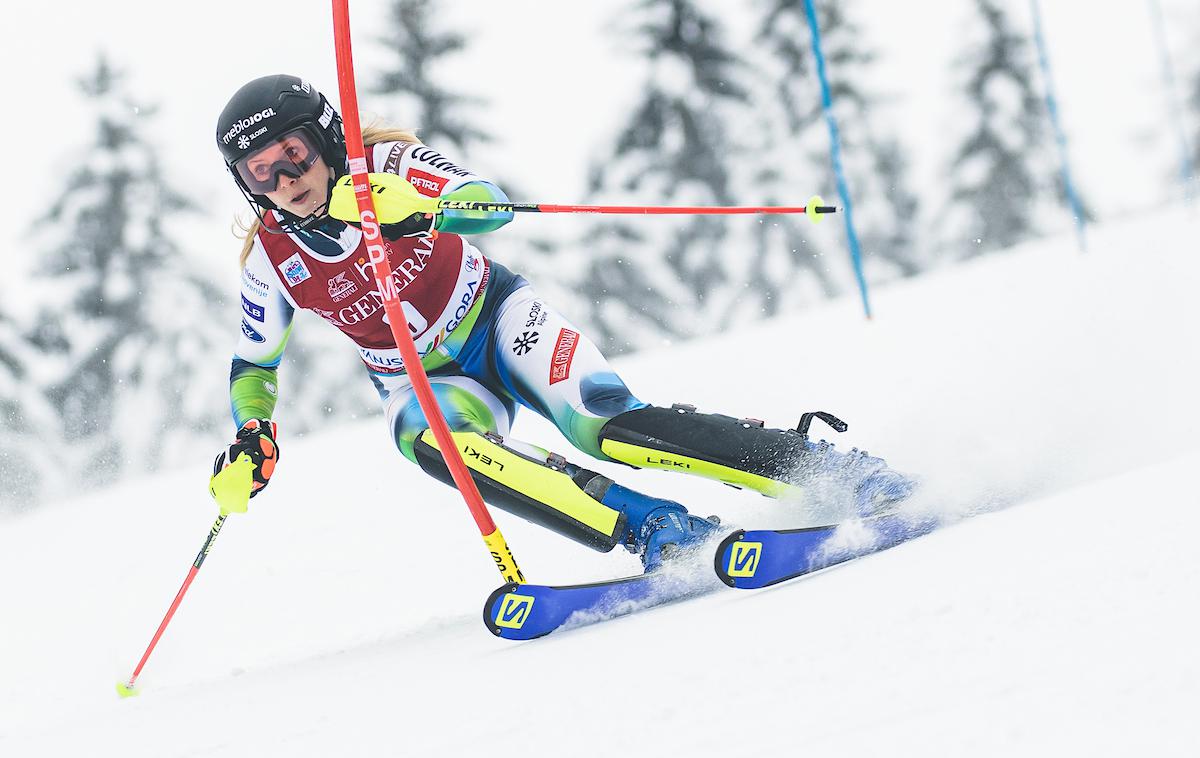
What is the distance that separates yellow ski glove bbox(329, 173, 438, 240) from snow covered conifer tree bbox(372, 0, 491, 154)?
12102mm

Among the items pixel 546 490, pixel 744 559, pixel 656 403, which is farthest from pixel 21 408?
pixel 744 559

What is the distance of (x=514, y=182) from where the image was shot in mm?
14648

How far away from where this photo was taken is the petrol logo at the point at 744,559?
243 centimetres

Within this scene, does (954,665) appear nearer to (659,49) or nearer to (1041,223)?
(659,49)

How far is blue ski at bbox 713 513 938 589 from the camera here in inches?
95.8

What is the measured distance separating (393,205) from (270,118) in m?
0.51

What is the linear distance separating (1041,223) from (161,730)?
1814 cm

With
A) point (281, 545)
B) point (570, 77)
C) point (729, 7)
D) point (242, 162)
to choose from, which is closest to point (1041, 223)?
point (729, 7)

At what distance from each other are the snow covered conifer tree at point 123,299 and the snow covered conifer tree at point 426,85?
329cm

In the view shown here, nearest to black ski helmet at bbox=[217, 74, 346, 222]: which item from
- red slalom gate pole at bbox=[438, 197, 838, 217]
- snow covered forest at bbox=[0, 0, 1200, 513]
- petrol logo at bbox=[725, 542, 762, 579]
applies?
red slalom gate pole at bbox=[438, 197, 838, 217]

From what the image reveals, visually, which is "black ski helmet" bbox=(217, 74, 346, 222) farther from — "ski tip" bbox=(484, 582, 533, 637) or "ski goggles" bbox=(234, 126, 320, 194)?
"ski tip" bbox=(484, 582, 533, 637)

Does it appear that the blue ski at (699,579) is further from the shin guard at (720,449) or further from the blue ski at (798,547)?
the shin guard at (720,449)

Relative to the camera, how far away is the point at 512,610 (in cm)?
257

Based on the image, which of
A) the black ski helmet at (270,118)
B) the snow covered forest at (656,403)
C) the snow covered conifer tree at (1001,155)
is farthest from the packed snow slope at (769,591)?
the snow covered conifer tree at (1001,155)
